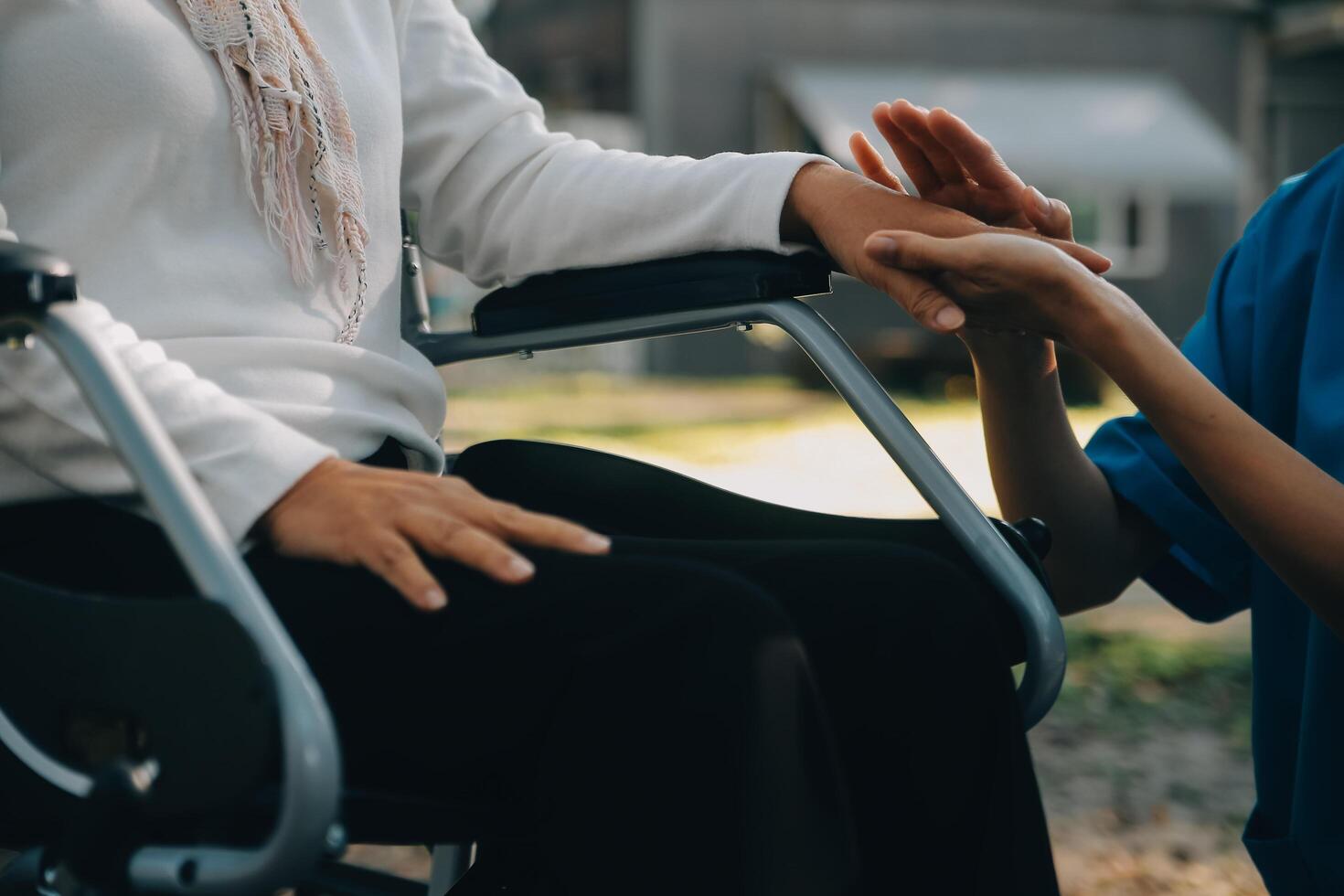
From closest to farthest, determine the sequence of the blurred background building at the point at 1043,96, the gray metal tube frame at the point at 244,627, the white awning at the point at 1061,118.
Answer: the gray metal tube frame at the point at 244,627, the white awning at the point at 1061,118, the blurred background building at the point at 1043,96

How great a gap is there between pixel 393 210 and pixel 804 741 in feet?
→ 2.41

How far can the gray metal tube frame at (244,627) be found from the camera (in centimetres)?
74

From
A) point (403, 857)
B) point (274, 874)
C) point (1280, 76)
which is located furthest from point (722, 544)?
point (1280, 76)

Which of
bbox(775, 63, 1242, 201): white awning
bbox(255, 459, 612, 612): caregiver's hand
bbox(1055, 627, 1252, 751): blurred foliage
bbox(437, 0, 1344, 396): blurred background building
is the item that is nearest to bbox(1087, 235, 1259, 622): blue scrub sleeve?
bbox(255, 459, 612, 612): caregiver's hand

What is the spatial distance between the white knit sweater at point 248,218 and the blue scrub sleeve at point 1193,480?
0.44 metres

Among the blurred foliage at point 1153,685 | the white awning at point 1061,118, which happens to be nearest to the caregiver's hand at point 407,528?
the blurred foliage at point 1153,685

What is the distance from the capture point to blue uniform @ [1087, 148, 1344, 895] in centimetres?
123

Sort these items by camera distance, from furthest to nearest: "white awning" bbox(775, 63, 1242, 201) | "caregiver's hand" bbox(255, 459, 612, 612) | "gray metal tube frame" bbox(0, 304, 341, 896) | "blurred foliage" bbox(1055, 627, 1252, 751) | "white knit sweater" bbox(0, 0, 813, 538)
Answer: "white awning" bbox(775, 63, 1242, 201) → "blurred foliage" bbox(1055, 627, 1252, 751) → "white knit sweater" bbox(0, 0, 813, 538) → "caregiver's hand" bbox(255, 459, 612, 612) → "gray metal tube frame" bbox(0, 304, 341, 896)

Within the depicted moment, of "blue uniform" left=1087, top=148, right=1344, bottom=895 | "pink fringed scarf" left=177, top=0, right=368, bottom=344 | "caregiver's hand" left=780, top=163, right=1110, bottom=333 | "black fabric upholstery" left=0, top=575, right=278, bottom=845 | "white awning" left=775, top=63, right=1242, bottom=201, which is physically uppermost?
"pink fringed scarf" left=177, top=0, right=368, bottom=344

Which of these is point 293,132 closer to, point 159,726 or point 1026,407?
point 159,726

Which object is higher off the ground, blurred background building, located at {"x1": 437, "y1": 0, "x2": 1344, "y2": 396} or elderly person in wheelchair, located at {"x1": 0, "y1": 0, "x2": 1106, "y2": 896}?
elderly person in wheelchair, located at {"x1": 0, "y1": 0, "x2": 1106, "y2": 896}

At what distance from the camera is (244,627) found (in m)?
0.77

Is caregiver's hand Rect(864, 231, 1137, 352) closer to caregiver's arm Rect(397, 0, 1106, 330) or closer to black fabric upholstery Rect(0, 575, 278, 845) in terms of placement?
caregiver's arm Rect(397, 0, 1106, 330)

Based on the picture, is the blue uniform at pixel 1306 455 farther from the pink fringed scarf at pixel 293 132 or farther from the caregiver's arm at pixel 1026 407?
the pink fringed scarf at pixel 293 132
